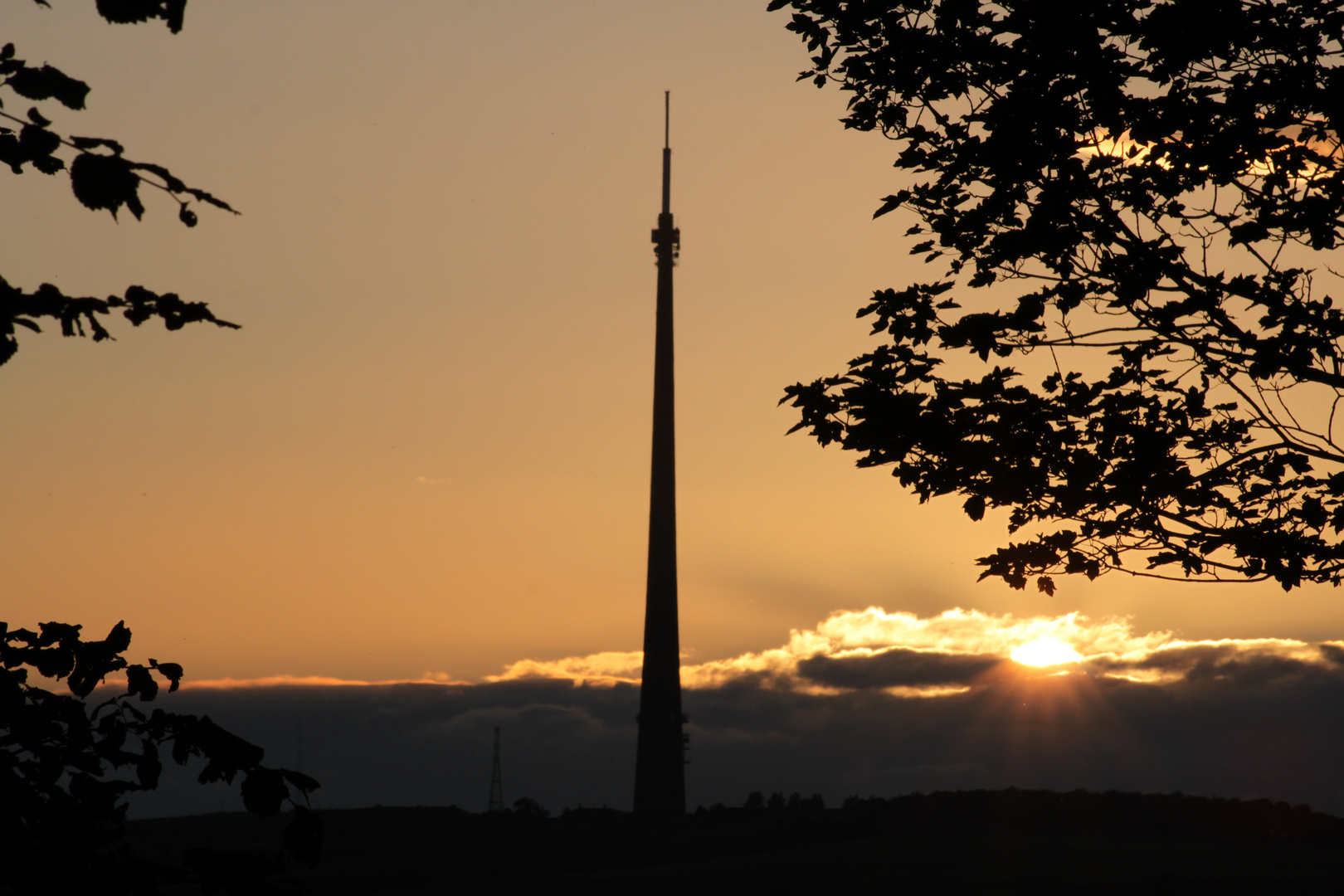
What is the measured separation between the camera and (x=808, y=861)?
149 feet

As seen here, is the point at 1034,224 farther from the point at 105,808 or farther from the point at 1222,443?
the point at 105,808

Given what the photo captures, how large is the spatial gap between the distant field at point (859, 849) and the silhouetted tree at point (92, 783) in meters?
34.1

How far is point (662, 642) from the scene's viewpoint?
199 ft

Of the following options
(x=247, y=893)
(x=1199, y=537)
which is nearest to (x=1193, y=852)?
(x=1199, y=537)

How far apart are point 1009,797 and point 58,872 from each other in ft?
188

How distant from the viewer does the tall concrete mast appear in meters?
60.0

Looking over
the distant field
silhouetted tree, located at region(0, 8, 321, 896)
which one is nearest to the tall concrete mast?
the distant field

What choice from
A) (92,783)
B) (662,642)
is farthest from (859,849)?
(92,783)

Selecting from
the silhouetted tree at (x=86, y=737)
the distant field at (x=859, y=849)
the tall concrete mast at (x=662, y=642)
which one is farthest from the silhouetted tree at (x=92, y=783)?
the tall concrete mast at (x=662, y=642)

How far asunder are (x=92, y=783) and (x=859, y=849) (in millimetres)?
45273

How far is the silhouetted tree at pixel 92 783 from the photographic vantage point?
457 cm

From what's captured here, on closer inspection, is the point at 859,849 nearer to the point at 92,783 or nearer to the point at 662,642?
the point at 662,642

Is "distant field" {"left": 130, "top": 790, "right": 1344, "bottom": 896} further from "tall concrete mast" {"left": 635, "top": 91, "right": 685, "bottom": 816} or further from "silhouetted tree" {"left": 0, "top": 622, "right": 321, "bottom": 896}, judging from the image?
"silhouetted tree" {"left": 0, "top": 622, "right": 321, "bottom": 896}

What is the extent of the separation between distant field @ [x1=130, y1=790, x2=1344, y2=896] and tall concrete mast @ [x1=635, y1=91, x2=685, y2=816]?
5.74 feet
